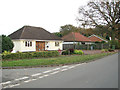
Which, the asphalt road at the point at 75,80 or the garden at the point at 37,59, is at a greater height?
the garden at the point at 37,59

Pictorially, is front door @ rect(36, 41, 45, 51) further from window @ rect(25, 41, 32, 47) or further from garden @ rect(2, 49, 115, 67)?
garden @ rect(2, 49, 115, 67)

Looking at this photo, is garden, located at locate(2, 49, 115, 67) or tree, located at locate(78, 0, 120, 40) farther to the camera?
tree, located at locate(78, 0, 120, 40)

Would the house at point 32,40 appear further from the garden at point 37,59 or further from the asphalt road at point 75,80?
the asphalt road at point 75,80

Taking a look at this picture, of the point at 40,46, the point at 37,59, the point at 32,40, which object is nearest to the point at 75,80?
the point at 37,59

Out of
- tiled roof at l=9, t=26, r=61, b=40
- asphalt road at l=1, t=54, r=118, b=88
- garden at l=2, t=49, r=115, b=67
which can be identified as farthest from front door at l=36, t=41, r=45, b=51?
asphalt road at l=1, t=54, r=118, b=88

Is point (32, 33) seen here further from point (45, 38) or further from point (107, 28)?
point (107, 28)

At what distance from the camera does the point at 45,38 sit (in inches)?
1195

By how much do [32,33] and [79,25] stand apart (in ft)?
48.1

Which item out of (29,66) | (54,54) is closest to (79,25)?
(54,54)

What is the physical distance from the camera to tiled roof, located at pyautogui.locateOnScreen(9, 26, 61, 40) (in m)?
26.9

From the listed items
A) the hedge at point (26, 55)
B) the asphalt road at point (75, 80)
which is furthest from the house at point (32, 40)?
the asphalt road at point (75, 80)

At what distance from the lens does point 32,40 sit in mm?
27438

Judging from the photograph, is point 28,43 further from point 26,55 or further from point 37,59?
point 37,59

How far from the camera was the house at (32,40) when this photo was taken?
25.9 m
